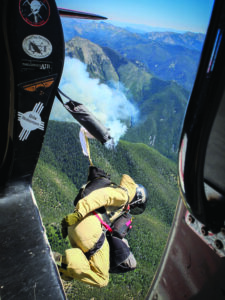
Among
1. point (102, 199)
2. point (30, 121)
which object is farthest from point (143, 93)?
point (102, 199)

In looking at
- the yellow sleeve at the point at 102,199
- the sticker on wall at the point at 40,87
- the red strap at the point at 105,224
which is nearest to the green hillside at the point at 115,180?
the red strap at the point at 105,224

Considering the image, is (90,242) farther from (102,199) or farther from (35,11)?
(35,11)

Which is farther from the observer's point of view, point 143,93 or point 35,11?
point 143,93

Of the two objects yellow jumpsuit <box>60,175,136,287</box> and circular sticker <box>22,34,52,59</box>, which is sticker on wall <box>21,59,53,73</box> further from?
yellow jumpsuit <box>60,175,136,287</box>

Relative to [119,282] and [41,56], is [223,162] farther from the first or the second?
[119,282]

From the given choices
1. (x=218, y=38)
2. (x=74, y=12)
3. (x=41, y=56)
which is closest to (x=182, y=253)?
(x=218, y=38)

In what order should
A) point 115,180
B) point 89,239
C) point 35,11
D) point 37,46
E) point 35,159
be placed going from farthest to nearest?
point 115,180 < point 35,159 < point 89,239 < point 37,46 < point 35,11

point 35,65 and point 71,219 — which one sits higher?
point 35,65

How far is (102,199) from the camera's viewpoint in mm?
2326

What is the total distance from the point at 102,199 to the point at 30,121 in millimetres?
1080

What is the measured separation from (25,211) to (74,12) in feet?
6.93

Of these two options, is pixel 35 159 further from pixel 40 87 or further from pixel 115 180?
pixel 115 180

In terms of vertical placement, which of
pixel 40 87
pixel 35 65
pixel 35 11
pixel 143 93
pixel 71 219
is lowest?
pixel 143 93

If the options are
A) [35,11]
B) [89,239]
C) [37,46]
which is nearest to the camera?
[35,11]
